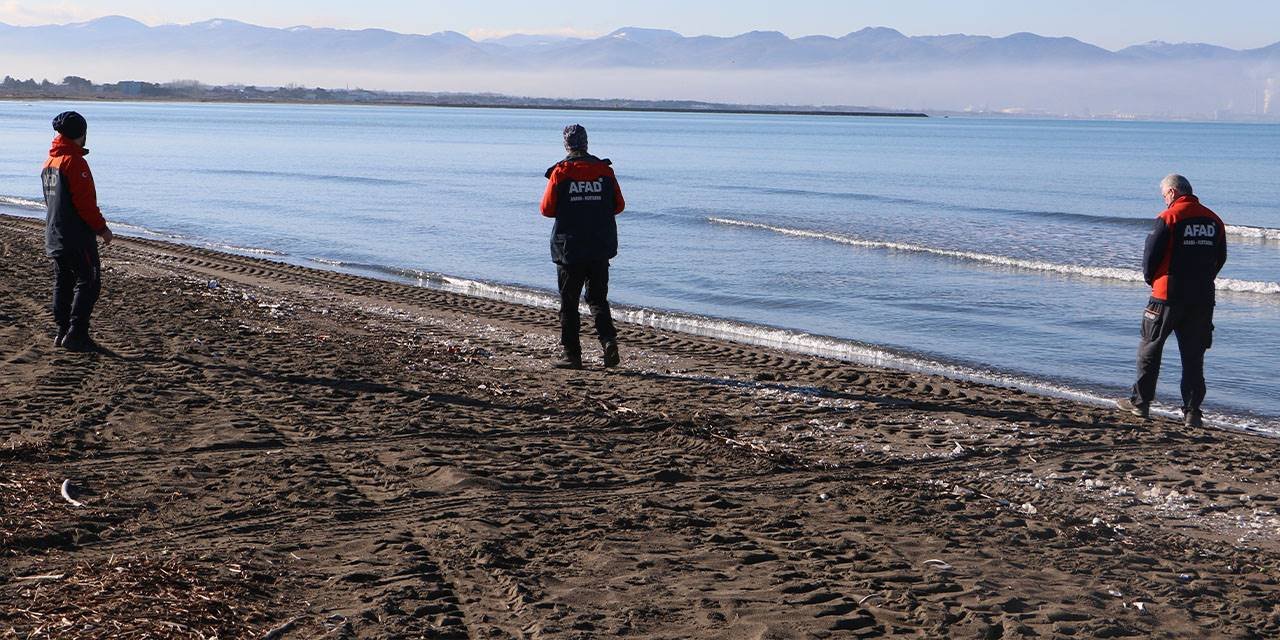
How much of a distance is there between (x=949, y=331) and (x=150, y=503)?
10.3 m

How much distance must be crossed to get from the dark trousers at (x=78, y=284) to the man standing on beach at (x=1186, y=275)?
7.55 metres

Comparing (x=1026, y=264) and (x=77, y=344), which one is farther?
(x=1026, y=264)

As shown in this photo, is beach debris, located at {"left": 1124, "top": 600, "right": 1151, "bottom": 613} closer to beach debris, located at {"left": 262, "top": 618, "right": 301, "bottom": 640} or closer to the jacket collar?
beach debris, located at {"left": 262, "top": 618, "right": 301, "bottom": 640}

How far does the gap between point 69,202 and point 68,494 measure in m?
4.16

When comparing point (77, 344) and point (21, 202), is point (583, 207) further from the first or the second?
point (21, 202)

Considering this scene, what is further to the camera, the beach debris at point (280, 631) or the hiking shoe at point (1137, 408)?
the hiking shoe at point (1137, 408)

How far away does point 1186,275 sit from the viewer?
834 cm

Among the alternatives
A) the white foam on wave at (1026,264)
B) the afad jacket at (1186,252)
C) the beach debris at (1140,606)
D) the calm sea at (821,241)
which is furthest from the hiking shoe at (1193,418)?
the white foam on wave at (1026,264)

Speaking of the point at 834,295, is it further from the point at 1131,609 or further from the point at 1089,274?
the point at 1131,609

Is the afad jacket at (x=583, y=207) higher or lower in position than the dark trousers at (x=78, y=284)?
higher

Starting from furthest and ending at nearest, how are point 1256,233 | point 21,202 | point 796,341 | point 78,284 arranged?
point 21,202 < point 1256,233 < point 796,341 < point 78,284

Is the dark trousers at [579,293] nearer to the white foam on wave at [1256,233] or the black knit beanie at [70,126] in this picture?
the black knit beanie at [70,126]

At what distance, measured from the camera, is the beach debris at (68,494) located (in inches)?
214

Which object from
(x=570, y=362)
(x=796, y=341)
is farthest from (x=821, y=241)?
(x=570, y=362)
